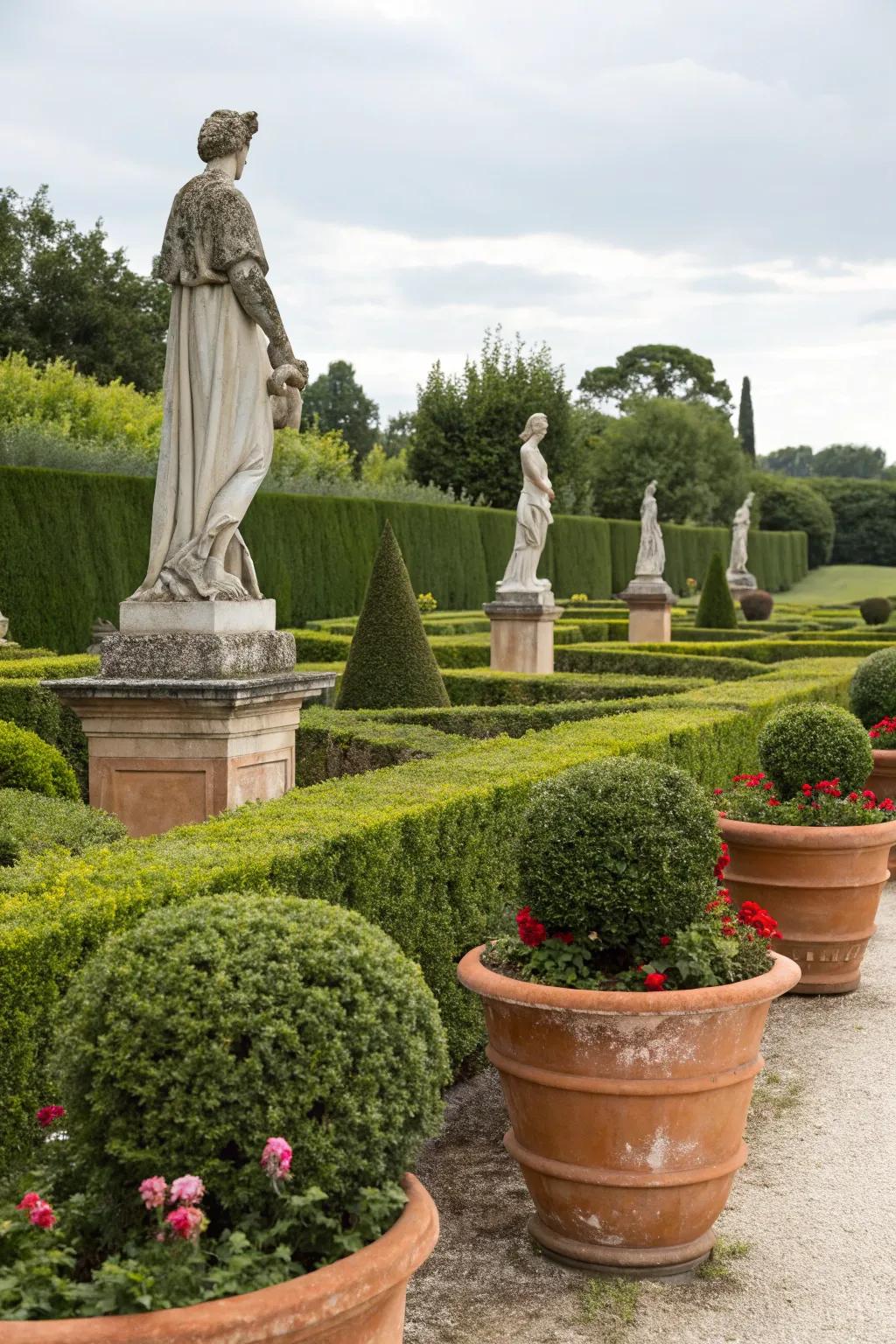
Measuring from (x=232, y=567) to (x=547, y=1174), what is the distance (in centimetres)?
341

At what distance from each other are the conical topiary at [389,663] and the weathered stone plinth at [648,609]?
12484 millimetres

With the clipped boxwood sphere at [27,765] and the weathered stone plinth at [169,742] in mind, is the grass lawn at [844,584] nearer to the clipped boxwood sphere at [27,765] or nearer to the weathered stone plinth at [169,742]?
the clipped boxwood sphere at [27,765]

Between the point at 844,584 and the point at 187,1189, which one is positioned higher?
the point at 844,584

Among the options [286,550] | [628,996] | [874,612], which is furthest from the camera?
[874,612]

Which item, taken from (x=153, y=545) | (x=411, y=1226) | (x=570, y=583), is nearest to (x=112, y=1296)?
(x=411, y=1226)

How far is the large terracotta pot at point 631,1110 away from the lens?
3.41 metres

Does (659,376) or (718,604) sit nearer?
(718,604)

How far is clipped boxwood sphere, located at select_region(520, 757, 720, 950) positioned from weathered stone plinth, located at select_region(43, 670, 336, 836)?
7.37 ft

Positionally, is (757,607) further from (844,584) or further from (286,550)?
(844,584)

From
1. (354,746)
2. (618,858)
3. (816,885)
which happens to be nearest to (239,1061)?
(618,858)

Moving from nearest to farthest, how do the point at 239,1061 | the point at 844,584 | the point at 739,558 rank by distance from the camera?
the point at 239,1061 → the point at 739,558 → the point at 844,584

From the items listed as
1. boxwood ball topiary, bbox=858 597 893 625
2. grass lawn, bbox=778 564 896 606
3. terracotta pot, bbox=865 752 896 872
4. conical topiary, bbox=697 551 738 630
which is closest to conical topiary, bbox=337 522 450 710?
terracotta pot, bbox=865 752 896 872

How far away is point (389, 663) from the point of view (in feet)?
35.3

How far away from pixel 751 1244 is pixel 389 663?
24.3ft
